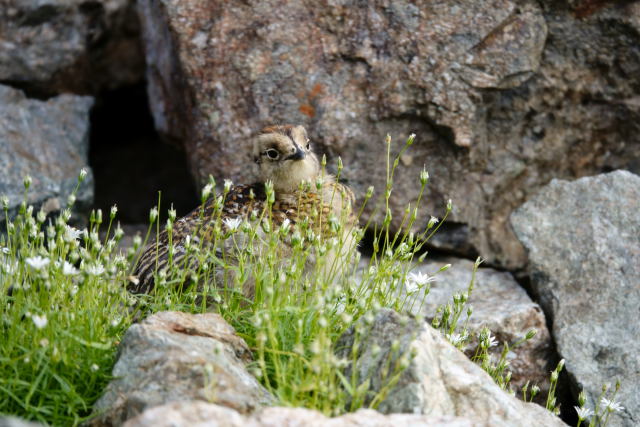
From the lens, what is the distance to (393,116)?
316 inches

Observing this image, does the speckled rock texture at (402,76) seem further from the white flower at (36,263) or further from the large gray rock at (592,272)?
the white flower at (36,263)

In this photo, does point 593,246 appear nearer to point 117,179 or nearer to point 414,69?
point 414,69

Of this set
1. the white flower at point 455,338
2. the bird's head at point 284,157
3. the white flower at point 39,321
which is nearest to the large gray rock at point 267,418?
the white flower at point 39,321

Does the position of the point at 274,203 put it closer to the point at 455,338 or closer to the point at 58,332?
the point at 455,338

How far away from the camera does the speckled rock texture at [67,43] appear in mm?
9195

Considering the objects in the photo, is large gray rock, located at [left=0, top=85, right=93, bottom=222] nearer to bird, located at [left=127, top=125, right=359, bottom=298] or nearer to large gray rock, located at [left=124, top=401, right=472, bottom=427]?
bird, located at [left=127, top=125, right=359, bottom=298]

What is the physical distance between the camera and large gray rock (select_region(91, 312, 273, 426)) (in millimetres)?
4586

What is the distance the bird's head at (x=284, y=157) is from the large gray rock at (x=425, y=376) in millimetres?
1964

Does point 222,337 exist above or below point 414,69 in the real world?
A: below

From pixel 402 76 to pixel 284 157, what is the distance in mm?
1545

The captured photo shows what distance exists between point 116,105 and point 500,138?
4.45 metres

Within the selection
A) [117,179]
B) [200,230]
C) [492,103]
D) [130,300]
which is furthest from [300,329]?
[117,179]

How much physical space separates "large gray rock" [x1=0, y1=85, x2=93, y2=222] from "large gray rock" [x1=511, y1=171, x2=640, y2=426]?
3.76 m

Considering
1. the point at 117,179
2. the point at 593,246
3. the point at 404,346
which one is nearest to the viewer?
the point at 404,346
